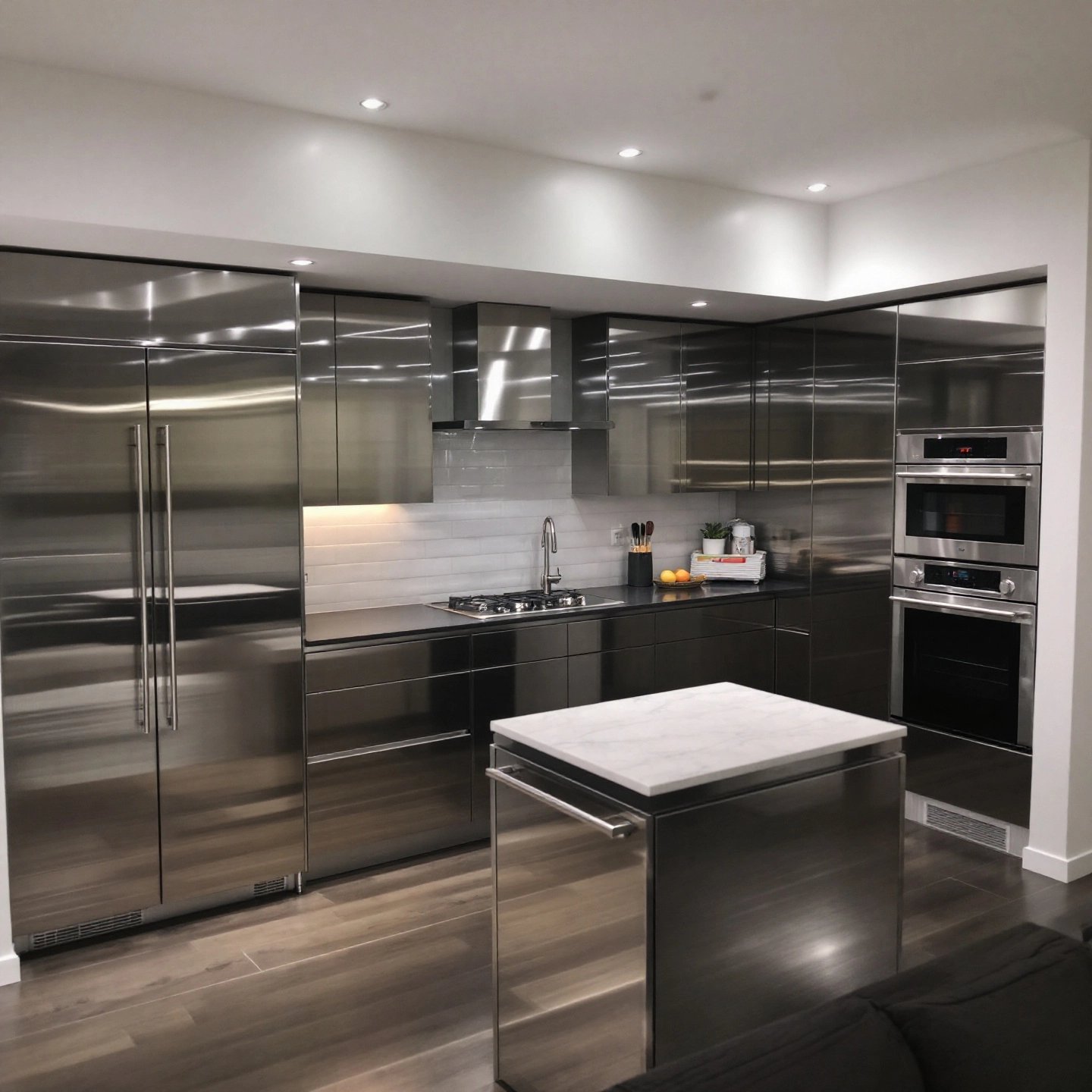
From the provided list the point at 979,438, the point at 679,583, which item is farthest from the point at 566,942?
the point at 679,583

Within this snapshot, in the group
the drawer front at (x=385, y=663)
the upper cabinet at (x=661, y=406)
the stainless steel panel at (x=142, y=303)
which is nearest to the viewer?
the stainless steel panel at (x=142, y=303)

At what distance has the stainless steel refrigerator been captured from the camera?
3.51 m

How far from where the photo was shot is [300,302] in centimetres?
439

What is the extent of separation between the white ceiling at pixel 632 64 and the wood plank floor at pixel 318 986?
2.90 meters

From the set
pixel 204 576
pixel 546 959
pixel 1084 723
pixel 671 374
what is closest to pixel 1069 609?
pixel 1084 723

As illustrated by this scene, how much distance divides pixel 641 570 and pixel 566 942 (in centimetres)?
328

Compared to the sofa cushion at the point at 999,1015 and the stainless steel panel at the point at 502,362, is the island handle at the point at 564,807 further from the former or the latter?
the stainless steel panel at the point at 502,362

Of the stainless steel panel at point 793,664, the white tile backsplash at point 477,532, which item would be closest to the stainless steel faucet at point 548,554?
the white tile backsplash at point 477,532

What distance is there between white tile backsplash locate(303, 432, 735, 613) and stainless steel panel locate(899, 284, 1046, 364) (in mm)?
1711

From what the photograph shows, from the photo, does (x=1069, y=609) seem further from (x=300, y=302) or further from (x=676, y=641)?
(x=300, y=302)

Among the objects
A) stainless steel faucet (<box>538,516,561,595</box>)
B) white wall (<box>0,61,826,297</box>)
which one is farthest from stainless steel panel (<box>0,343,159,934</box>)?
stainless steel faucet (<box>538,516,561,595</box>)

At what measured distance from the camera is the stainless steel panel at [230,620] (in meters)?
3.77

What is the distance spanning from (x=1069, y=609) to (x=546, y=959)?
270 centimetres

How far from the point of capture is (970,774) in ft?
15.4
